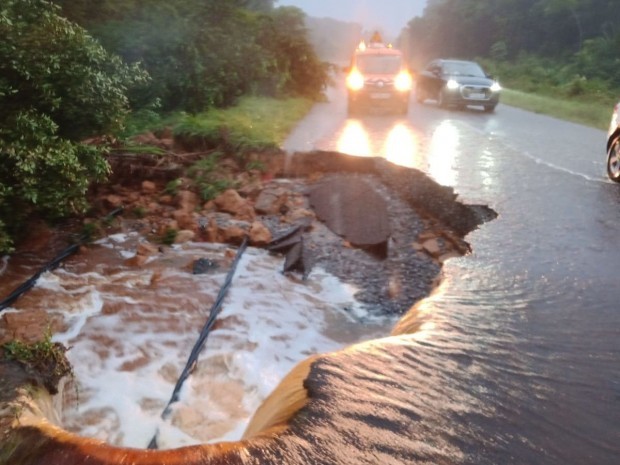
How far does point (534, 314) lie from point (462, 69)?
54.0 feet

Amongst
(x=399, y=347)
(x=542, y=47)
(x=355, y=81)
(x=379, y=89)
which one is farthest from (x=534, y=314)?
(x=542, y=47)

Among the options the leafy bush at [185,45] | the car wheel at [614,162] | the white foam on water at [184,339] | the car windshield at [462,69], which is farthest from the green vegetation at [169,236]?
the car windshield at [462,69]

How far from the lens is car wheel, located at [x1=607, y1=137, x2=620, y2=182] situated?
26.6 ft

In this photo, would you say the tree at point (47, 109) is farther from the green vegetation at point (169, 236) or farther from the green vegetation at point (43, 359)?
the green vegetation at point (43, 359)

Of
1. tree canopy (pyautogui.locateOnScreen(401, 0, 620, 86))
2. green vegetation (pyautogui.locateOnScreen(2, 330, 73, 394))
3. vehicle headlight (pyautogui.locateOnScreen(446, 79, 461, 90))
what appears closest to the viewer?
green vegetation (pyautogui.locateOnScreen(2, 330, 73, 394))

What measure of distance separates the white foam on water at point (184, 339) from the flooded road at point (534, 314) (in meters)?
1.25

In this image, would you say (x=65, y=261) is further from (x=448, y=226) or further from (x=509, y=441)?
(x=509, y=441)

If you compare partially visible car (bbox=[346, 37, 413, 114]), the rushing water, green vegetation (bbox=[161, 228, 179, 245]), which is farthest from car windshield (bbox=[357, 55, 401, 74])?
the rushing water

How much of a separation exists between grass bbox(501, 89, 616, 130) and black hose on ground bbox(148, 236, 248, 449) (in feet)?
37.0

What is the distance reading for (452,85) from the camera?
57.8 ft

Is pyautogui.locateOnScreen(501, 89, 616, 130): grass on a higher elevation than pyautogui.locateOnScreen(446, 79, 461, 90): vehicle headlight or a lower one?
lower

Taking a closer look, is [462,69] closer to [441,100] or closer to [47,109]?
[441,100]

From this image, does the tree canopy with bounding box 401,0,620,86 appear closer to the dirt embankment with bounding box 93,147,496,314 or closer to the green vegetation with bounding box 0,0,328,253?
the green vegetation with bounding box 0,0,328,253

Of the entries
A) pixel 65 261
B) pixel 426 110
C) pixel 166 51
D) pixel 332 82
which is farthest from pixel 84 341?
pixel 332 82
